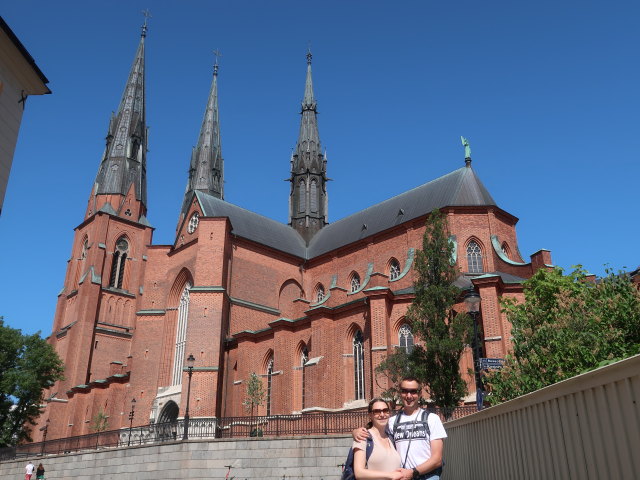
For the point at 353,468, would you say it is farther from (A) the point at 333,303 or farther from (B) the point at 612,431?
(A) the point at 333,303

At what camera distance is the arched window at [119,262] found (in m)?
49.0

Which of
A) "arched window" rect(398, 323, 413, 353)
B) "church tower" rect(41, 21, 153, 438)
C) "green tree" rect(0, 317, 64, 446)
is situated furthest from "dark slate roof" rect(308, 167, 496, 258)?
"green tree" rect(0, 317, 64, 446)

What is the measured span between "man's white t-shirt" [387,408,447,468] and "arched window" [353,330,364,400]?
82.2 feet

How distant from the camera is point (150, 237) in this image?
5222 centimetres

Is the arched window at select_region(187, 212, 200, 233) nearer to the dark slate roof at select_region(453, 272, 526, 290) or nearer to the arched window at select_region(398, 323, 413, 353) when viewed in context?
the arched window at select_region(398, 323, 413, 353)

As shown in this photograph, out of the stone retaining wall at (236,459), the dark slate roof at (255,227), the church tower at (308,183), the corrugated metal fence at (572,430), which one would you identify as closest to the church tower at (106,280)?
the dark slate roof at (255,227)

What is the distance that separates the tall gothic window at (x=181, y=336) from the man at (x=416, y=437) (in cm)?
3243

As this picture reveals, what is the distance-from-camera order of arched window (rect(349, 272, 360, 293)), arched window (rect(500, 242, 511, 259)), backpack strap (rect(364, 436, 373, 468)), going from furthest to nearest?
arched window (rect(349, 272, 360, 293)), arched window (rect(500, 242, 511, 259)), backpack strap (rect(364, 436, 373, 468))

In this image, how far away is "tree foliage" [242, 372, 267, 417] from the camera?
103 ft

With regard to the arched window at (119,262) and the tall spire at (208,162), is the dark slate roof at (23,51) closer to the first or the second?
the arched window at (119,262)

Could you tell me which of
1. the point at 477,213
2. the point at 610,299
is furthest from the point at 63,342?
the point at 610,299

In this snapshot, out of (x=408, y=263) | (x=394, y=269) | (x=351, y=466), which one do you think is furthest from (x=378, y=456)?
(x=394, y=269)

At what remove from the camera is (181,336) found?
3794 cm

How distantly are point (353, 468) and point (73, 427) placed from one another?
42279 millimetres
